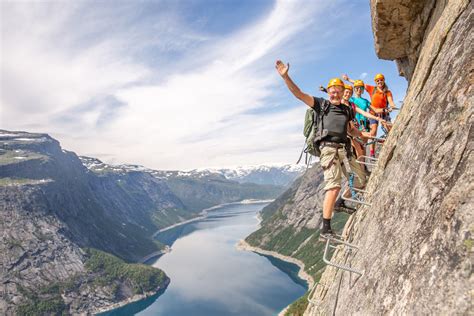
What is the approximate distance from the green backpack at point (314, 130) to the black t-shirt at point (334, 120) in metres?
0.11

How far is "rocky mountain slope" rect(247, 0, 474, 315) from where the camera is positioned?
5125mm

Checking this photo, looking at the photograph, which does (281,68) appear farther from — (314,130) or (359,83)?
(359,83)

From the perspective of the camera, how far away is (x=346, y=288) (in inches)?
371

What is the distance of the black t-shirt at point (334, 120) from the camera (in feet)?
33.7

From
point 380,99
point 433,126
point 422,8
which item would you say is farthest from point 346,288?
point 422,8

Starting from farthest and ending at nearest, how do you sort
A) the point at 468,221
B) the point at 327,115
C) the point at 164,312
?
the point at 164,312 < the point at 327,115 < the point at 468,221

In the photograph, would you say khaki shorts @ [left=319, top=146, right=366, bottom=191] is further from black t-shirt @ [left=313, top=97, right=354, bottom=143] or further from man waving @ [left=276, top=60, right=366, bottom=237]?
black t-shirt @ [left=313, top=97, right=354, bottom=143]

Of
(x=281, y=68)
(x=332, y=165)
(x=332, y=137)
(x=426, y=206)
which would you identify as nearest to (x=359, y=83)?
(x=332, y=137)

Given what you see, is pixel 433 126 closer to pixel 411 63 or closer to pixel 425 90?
pixel 425 90

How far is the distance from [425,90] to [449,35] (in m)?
1.40

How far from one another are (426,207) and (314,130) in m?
5.47

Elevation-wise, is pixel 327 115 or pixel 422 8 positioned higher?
pixel 422 8

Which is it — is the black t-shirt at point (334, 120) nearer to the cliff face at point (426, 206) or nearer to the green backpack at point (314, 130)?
the green backpack at point (314, 130)

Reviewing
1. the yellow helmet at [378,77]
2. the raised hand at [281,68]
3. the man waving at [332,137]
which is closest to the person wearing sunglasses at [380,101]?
the yellow helmet at [378,77]
